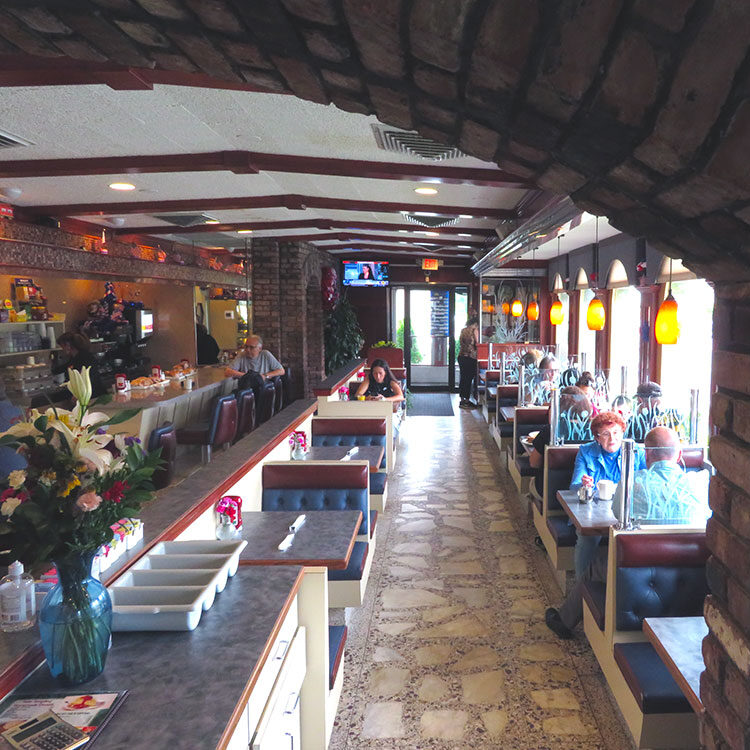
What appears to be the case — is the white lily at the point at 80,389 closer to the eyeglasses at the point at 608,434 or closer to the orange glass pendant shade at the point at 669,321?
the eyeglasses at the point at 608,434

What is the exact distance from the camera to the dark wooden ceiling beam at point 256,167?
203 inches

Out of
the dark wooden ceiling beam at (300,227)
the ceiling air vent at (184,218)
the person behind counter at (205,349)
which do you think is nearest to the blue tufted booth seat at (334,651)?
the ceiling air vent at (184,218)

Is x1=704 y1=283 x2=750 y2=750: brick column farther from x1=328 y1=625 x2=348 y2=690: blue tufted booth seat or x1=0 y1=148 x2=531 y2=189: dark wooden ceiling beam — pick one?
x1=0 y1=148 x2=531 y2=189: dark wooden ceiling beam

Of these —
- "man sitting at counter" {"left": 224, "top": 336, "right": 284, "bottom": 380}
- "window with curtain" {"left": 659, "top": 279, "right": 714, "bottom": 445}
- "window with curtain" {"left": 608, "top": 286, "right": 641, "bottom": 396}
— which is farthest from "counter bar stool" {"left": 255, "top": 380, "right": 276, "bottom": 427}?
"window with curtain" {"left": 659, "top": 279, "right": 714, "bottom": 445}

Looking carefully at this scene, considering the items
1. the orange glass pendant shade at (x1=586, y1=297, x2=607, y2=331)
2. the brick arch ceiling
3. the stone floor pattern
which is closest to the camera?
the brick arch ceiling

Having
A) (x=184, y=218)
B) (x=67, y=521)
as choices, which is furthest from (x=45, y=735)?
(x=184, y=218)

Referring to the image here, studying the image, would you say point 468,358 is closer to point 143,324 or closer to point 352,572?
point 143,324

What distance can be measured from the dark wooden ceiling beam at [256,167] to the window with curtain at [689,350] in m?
2.97

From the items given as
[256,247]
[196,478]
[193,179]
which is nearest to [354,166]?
[193,179]

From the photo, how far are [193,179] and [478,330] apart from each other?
29.9ft

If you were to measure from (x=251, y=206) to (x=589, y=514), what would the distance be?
4.98 meters

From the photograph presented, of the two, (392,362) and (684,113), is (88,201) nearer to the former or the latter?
(684,113)

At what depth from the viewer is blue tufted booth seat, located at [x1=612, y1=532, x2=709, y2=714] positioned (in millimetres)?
3293

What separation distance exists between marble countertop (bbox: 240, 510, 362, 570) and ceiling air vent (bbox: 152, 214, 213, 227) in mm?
5325
